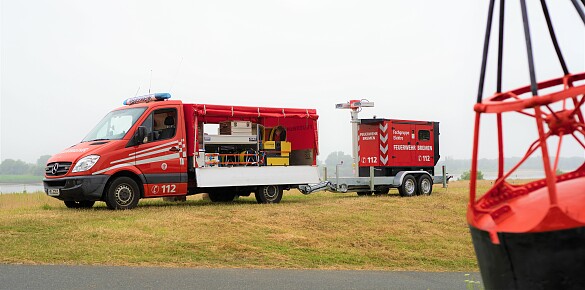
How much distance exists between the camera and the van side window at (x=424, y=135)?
79.5 ft

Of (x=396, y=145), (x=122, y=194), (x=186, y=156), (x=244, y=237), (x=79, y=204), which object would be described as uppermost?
(x=396, y=145)

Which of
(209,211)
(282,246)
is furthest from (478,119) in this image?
(209,211)

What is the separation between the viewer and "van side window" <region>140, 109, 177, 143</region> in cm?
1661

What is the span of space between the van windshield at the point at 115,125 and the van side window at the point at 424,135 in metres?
11.1

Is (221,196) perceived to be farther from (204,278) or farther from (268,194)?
(204,278)

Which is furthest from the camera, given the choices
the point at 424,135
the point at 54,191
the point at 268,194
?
the point at 424,135

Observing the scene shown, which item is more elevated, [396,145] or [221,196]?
[396,145]

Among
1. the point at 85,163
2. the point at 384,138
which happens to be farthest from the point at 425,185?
the point at 85,163

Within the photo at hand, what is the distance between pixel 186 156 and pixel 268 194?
9.32 feet

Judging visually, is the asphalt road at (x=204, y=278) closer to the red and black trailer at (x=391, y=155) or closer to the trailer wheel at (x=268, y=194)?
the trailer wheel at (x=268, y=194)

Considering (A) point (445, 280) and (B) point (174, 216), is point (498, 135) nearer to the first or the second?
(A) point (445, 280)

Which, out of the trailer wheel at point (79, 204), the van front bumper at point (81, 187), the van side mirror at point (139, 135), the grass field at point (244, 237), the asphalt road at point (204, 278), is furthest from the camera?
the trailer wheel at point (79, 204)

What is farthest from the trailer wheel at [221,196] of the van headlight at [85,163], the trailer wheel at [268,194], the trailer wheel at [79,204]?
the van headlight at [85,163]

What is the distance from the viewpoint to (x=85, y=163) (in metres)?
15.6
